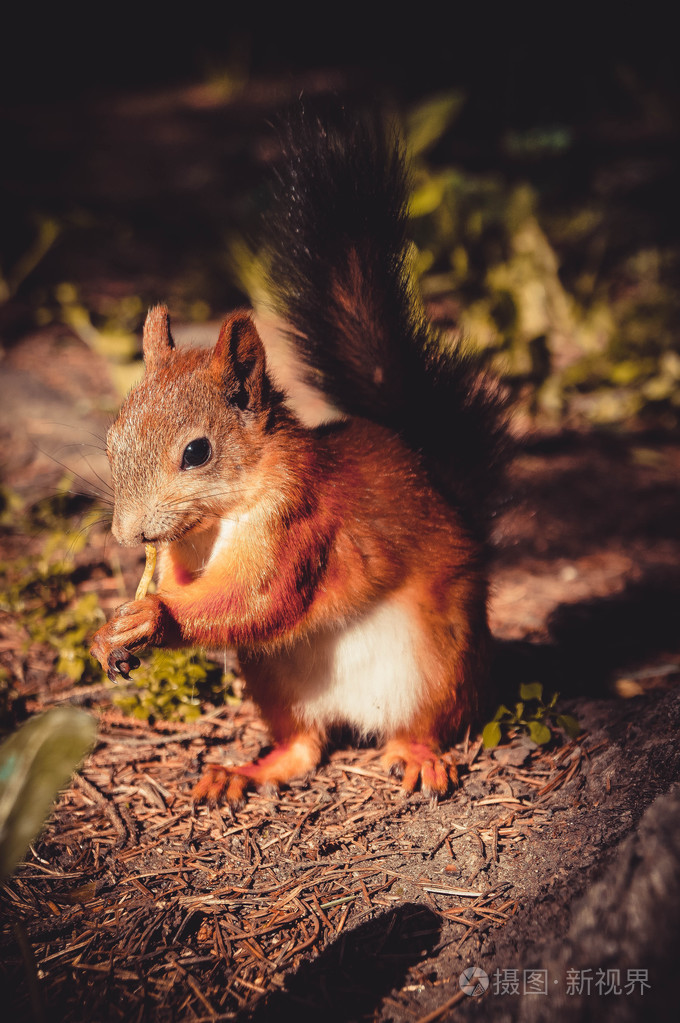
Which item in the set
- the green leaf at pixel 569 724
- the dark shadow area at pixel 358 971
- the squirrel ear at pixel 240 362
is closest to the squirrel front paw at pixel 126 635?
the squirrel ear at pixel 240 362

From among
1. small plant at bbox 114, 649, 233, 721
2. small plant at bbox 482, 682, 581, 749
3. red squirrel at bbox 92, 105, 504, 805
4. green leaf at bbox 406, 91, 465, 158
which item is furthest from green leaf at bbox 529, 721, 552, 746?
green leaf at bbox 406, 91, 465, 158

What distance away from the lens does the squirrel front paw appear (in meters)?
1.33

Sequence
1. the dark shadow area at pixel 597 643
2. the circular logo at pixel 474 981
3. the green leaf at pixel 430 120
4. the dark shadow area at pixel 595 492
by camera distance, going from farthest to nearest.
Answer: the green leaf at pixel 430 120, the dark shadow area at pixel 595 492, the dark shadow area at pixel 597 643, the circular logo at pixel 474 981

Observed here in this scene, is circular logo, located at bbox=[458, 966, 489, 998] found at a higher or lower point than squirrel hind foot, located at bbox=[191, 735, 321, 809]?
lower

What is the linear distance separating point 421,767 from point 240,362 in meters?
0.90

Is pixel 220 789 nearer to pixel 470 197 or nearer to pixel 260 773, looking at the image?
pixel 260 773

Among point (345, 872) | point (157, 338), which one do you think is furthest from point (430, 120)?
point (345, 872)

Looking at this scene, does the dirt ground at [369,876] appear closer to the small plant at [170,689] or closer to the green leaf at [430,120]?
the small plant at [170,689]

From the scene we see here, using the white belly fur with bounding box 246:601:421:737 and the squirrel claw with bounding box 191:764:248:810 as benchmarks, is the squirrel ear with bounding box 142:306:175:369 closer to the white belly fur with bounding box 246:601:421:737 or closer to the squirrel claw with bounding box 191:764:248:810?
the white belly fur with bounding box 246:601:421:737

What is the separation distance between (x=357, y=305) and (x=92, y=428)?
2007 millimetres

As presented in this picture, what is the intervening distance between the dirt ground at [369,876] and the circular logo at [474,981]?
16 millimetres

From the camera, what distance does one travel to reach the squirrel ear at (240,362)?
4.49 feet

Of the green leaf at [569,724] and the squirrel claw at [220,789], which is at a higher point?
the squirrel claw at [220,789]

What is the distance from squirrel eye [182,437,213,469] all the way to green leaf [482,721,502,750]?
2.69 feet
